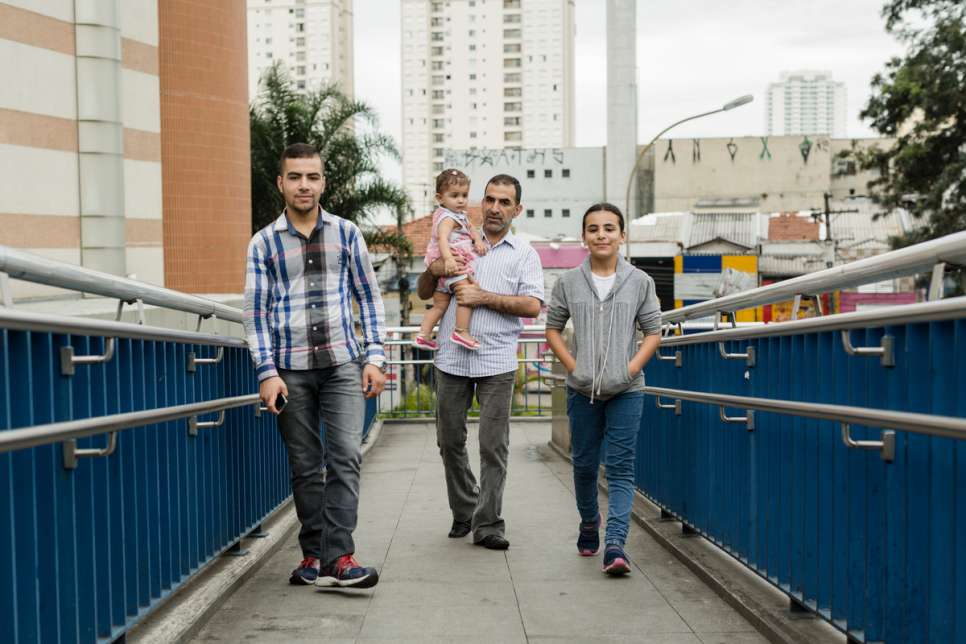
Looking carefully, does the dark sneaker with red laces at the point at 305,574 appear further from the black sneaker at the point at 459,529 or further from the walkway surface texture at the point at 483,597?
the black sneaker at the point at 459,529

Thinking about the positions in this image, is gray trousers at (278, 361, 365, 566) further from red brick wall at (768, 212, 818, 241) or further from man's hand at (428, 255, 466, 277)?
red brick wall at (768, 212, 818, 241)

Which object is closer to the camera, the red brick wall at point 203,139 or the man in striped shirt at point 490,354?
the man in striped shirt at point 490,354

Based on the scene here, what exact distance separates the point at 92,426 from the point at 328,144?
2584 centimetres

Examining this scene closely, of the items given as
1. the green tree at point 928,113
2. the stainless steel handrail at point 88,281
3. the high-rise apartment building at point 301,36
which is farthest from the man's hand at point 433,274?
the high-rise apartment building at point 301,36

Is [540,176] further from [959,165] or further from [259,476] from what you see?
[259,476]

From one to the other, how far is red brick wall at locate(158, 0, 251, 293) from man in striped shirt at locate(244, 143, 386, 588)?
1827 cm

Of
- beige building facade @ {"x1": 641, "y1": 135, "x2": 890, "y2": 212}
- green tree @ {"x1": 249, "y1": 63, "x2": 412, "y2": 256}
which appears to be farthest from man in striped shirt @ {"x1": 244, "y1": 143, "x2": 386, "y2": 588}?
beige building facade @ {"x1": 641, "y1": 135, "x2": 890, "y2": 212}

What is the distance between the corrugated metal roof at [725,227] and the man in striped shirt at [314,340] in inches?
2506

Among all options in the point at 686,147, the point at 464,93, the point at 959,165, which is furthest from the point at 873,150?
the point at 464,93

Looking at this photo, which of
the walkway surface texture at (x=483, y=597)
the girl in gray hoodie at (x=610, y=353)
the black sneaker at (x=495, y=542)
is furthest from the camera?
the black sneaker at (x=495, y=542)

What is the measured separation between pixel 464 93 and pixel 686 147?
78.2 metres

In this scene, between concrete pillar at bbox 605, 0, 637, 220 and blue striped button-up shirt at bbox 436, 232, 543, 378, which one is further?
concrete pillar at bbox 605, 0, 637, 220

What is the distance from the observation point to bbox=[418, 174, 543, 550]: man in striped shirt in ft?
22.6

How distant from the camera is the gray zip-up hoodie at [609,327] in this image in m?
6.10
